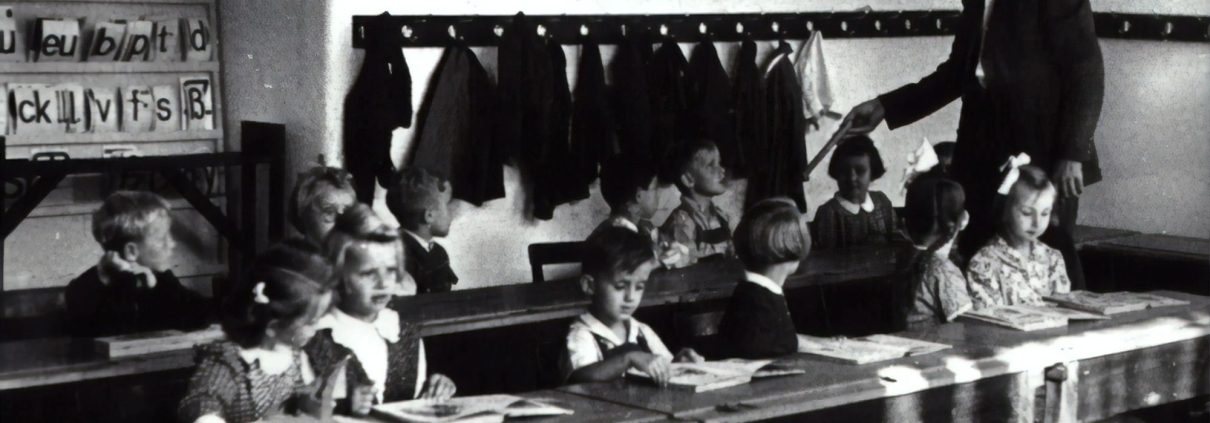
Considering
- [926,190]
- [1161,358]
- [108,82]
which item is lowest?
[1161,358]

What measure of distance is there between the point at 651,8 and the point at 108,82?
2.60 m

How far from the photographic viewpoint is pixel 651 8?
7.56 meters

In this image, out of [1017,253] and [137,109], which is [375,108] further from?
[1017,253]

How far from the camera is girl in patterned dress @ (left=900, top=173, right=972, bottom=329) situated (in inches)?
180

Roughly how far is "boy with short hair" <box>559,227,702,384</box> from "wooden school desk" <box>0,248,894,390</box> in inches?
29.8

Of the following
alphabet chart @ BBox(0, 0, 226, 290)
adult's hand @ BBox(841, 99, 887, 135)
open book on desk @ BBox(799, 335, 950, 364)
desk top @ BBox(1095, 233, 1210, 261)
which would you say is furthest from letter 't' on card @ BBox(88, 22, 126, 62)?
desk top @ BBox(1095, 233, 1210, 261)

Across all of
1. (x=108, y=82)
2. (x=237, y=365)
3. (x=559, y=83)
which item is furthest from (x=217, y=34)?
(x=237, y=365)

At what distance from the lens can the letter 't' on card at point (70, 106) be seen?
6.28 meters

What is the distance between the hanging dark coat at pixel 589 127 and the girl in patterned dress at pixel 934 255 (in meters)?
2.53

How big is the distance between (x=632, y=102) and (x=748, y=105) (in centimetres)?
80

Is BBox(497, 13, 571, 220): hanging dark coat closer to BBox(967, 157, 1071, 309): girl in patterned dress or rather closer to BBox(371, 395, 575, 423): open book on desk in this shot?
BBox(967, 157, 1071, 309): girl in patterned dress

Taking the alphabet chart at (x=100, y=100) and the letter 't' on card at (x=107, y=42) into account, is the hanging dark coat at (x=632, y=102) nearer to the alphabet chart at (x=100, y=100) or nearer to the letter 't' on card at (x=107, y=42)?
the alphabet chart at (x=100, y=100)

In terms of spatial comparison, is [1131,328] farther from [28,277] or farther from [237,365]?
[28,277]

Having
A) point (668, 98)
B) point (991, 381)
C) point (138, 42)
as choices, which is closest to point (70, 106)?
point (138, 42)
